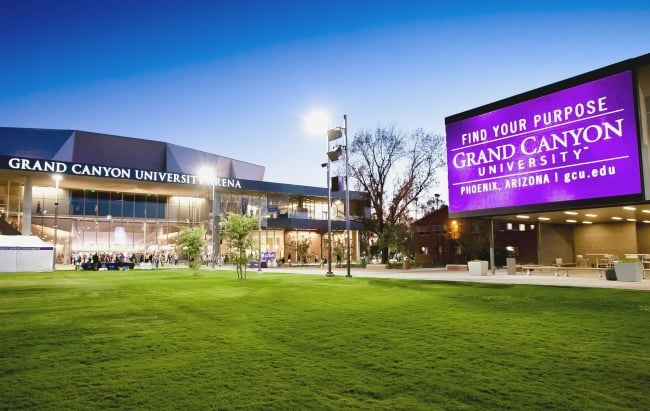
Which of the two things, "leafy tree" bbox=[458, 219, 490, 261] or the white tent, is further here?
"leafy tree" bbox=[458, 219, 490, 261]

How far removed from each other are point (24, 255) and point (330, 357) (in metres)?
41.2

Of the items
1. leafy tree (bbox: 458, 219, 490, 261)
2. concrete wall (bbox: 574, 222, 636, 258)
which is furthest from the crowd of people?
concrete wall (bbox: 574, 222, 636, 258)

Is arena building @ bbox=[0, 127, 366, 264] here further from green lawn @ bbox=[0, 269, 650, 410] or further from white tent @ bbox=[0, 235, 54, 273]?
green lawn @ bbox=[0, 269, 650, 410]

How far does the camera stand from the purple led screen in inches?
770

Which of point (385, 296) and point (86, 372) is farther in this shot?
point (385, 296)

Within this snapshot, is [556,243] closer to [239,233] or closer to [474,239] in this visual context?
[474,239]

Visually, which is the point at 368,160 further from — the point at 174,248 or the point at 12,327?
the point at 12,327

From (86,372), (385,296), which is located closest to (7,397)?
(86,372)

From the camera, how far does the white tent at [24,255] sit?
1480 inches

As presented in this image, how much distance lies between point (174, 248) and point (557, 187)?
49173 mm

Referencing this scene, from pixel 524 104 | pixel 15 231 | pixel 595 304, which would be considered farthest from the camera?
pixel 15 231

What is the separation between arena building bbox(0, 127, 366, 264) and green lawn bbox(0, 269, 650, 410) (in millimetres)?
37048

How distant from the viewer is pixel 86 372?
600 centimetres

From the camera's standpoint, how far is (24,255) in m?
38.5
